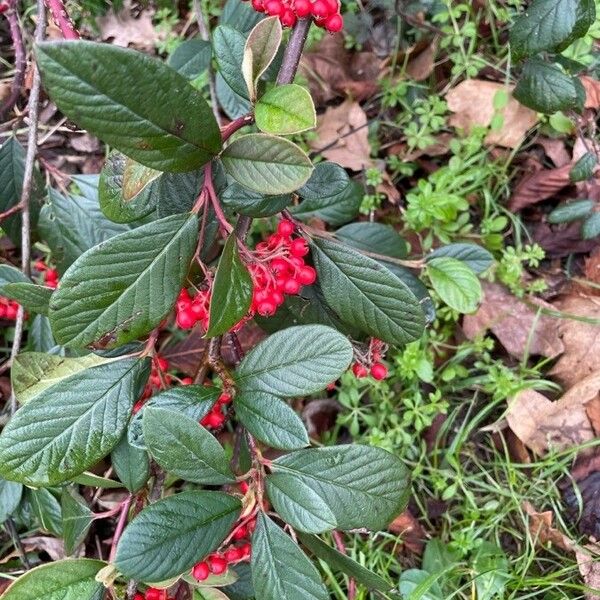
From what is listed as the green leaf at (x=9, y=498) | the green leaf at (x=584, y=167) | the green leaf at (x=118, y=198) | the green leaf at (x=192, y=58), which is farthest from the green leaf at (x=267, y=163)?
the green leaf at (x=584, y=167)

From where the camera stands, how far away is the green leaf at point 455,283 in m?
1.41

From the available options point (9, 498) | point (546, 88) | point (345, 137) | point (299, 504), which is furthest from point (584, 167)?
point (9, 498)

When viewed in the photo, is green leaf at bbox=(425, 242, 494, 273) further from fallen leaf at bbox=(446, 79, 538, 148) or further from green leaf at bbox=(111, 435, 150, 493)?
green leaf at bbox=(111, 435, 150, 493)

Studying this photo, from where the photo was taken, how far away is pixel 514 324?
6.29ft

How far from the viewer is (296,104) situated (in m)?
0.91

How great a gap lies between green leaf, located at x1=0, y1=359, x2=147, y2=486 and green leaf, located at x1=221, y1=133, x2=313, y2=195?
417 millimetres

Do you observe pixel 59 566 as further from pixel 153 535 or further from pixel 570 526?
pixel 570 526

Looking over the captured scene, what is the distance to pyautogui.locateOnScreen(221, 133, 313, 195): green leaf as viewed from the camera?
2.90 ft

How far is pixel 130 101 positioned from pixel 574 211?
1.37 meters

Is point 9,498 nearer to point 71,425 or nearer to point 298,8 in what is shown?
point 71,425

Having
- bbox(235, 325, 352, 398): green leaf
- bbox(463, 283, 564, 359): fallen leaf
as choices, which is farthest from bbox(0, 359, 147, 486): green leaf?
bbox(463, 283, 564, 359): fallen leaf

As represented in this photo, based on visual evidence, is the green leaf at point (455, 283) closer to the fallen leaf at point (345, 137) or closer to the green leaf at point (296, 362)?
the green leaf at point (296, 362)

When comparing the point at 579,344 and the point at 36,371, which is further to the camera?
the point at 579,344

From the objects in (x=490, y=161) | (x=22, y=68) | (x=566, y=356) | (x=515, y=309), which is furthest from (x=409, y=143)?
(x=22, y=68)
